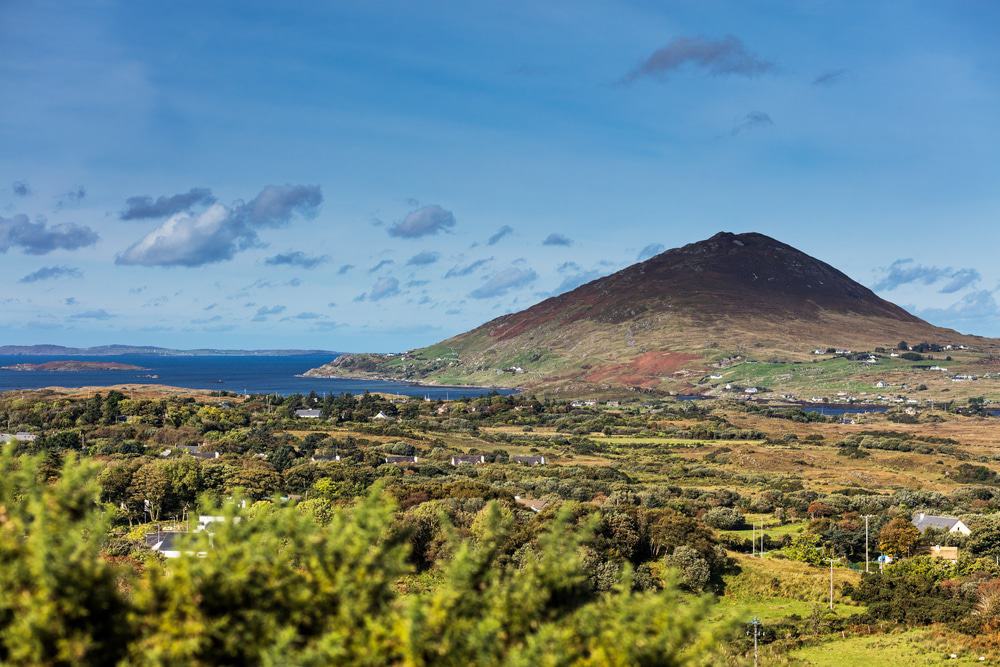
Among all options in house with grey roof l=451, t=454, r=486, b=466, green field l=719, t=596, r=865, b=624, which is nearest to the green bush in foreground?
green field l=719, t=596, r=865, b=624

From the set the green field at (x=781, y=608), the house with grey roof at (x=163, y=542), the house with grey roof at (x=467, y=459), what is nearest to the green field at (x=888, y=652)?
the green field at (x=781, y=608)

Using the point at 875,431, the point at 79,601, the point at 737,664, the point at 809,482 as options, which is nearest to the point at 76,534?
the point at 79,601

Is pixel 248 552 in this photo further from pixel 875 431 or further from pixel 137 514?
pixel 875 431

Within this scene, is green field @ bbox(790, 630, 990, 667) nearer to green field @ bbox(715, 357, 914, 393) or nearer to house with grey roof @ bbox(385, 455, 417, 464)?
house with grey roof @ bbox(385, 455, 417, 464)

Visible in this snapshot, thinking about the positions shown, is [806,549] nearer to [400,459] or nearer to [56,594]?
[400,459]

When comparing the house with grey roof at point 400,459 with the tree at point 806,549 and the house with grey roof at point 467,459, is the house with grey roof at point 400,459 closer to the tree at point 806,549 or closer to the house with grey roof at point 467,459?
the house with grey roof at point 467,459
